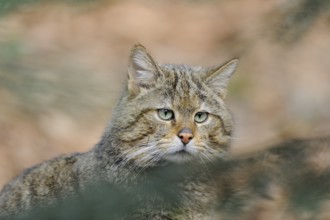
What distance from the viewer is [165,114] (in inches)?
209

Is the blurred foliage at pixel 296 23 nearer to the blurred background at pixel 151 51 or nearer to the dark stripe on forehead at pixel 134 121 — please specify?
the blurred background at pixel 151 51

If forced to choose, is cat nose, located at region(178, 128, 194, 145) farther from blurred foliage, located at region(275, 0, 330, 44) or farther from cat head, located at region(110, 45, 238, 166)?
blurred foliage, located at region(275, 0, 330, 44)

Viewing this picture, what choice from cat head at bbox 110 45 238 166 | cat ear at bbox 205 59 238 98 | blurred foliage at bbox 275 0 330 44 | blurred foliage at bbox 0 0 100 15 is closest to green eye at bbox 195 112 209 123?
cat head at bbox 110 45 238 166

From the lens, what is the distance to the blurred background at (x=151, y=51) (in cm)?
182

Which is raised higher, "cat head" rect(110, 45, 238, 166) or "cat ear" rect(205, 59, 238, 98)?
"cat ear" rect(205, 59, 238, 98)

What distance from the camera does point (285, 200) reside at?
1732 millimetres

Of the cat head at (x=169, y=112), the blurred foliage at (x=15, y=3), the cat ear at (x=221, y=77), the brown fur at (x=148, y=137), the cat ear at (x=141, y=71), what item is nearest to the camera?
the blurred foliage at (x=15, y=3)

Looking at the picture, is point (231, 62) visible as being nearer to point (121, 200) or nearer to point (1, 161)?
point (121, 200)

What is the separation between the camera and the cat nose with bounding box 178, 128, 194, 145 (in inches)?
198

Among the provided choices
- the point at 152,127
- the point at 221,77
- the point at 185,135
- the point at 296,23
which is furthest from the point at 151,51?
the point at 296,23

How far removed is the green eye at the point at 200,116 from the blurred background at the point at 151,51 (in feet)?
0.78

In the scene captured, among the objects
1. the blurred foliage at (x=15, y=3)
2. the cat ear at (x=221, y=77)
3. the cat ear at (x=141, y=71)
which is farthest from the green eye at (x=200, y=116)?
the blurred foliage at (x=15, y=3)

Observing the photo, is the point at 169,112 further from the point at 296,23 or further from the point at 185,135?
the point at 296,23

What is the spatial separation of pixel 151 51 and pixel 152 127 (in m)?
6.30
